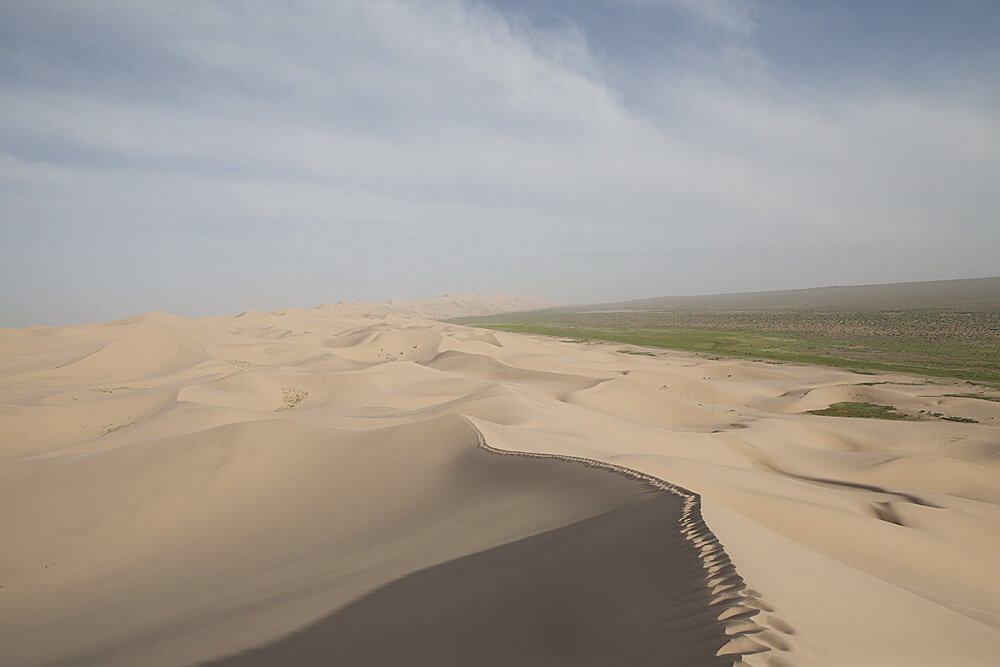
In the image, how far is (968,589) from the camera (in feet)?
23.4

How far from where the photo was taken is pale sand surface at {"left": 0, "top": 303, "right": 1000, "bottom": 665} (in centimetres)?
383

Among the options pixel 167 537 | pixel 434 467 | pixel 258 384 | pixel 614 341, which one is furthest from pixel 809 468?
pixel 614 341

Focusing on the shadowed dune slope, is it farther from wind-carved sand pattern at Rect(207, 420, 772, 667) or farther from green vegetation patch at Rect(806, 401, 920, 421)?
green vegetation patch at Rect(806, 401, 920, 421)

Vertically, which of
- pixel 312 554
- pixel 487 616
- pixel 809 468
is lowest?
pixel 809 468

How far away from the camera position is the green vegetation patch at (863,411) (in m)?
21.7

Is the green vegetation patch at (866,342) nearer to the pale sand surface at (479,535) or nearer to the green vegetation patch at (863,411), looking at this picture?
the green vegetation patch at (863,411)

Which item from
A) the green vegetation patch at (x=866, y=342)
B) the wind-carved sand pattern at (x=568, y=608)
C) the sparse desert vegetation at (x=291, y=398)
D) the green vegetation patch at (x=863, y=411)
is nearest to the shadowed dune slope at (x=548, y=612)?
the wind-carved sand pattern at (x=568, y=608)

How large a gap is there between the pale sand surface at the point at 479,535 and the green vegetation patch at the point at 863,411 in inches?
57.0

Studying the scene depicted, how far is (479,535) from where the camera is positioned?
22.7ft

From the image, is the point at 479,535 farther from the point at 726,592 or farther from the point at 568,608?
the point at 726,592

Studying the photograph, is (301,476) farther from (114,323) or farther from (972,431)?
(114,323)

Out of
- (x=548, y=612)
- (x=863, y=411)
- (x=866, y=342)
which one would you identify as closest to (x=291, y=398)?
(x=548, y=612)

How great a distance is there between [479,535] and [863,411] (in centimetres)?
2359

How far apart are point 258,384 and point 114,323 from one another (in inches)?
1400
